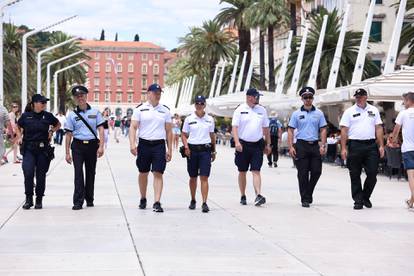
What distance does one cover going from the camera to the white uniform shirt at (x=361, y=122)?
47.4 feet

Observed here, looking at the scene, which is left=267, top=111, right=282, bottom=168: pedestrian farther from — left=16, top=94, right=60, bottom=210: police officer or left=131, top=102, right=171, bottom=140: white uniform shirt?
left=131, top=102, right=171, bottom=140: white uniform shirt

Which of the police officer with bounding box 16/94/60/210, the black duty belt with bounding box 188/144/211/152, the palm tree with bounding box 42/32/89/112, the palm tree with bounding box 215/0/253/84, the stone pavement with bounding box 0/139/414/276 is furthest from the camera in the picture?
the palm tree with bounding box 42/32/89/112

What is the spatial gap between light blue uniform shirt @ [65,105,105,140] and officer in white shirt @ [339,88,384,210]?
379cm

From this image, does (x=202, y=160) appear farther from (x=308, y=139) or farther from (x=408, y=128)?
(x=408, y=128)

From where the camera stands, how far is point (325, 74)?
5862 centimetres

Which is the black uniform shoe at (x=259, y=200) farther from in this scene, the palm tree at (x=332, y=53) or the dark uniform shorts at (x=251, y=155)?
the palm tree at (x=332, y=53)

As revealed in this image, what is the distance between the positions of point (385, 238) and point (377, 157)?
358 centimetres

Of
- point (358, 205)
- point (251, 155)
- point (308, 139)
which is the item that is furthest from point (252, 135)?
point (358, 205)

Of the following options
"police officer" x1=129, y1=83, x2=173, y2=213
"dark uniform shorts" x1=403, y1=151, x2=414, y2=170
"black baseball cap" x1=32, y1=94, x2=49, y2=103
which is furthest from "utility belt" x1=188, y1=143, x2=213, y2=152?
"dark uniform shorts" x1=403, y1=151, x2=414, y2=170

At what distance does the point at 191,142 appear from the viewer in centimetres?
1393

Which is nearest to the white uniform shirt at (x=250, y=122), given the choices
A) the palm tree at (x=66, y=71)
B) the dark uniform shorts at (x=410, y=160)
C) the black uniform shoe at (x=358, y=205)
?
the black uniform shoe at (x=358, y=205)

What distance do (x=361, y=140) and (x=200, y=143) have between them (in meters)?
2.57

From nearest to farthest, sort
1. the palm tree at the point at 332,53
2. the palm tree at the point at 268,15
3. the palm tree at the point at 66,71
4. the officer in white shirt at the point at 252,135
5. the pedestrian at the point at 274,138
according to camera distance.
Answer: the officer in white shirt at the point at 252,135, the pedestrian at the point at 274,138, the palm tree at the point at 332,53, the palm tree at the point at 268,15, the palm tree at the point at 66,71

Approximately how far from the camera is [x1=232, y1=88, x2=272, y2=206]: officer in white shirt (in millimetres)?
14562
